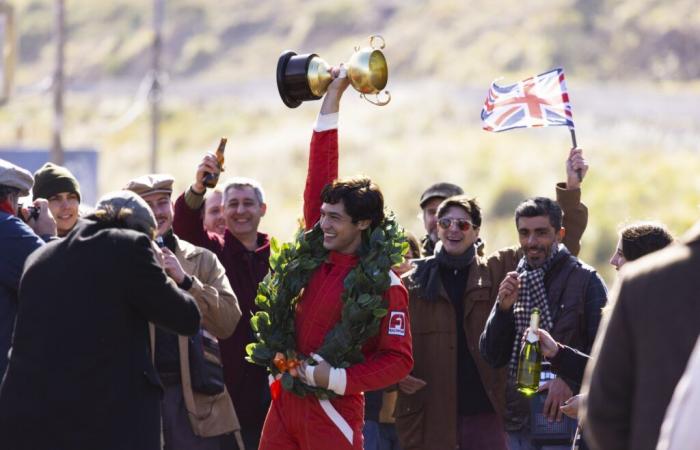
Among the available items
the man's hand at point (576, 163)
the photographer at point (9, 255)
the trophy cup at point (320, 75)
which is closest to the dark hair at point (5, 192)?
the photographer at point (9, 255)

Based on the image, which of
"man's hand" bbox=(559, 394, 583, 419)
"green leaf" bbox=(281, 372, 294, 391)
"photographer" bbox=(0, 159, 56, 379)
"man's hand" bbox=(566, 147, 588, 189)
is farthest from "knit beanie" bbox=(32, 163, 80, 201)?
"man's hand" bbox=(559, 394, 583, 419)

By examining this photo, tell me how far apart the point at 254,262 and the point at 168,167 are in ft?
135

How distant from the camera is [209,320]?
24.8ft

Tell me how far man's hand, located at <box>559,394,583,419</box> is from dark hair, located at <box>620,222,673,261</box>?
83 cm

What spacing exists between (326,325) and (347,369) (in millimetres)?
286

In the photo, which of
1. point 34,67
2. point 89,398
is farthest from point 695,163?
point 34,67

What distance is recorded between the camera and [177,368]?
25.2 ft

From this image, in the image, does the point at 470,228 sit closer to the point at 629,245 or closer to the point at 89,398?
the point at 629,245

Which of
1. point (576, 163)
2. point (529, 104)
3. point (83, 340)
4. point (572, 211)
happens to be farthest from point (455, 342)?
point (83, 340)

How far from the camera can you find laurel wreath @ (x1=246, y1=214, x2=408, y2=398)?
6.91 meters

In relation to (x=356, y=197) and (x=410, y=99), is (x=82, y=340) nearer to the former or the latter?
(x=356, y=197)

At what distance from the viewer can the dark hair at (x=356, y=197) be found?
23.3 ft

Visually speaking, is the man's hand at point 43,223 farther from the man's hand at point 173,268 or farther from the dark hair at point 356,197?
the dark hair at point 356,197

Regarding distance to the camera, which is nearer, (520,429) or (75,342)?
Answer: (75,342)
